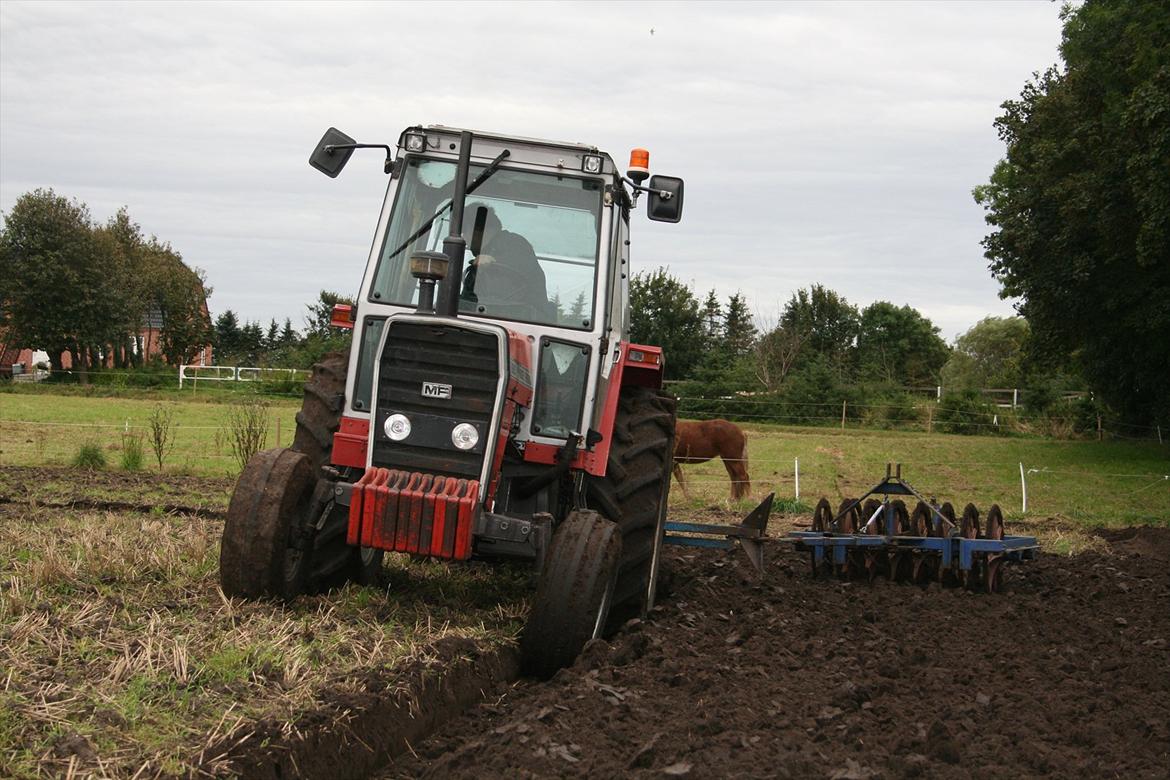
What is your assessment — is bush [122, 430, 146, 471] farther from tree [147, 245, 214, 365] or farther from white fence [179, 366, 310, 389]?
tree [147, 245, 214, 365]

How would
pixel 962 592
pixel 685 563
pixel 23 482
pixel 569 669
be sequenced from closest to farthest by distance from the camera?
1. pixel 569 669
2. pixel 962 592
3. pixel 685 563
4. pixel 23 482

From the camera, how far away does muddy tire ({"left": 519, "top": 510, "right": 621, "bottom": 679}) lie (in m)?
6.32

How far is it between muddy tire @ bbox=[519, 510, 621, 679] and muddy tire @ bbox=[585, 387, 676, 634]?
0.79 metres

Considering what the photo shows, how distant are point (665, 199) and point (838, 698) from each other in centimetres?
320

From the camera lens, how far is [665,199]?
7590 millimetres

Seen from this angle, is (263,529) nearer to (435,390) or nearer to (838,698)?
(435,390)

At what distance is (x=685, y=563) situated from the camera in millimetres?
10953

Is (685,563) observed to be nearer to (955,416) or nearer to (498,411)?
(498,411)

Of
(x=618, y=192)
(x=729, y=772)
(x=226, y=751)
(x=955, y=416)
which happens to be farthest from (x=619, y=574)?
(x=955, y=416)

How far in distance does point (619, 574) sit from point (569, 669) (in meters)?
1.26

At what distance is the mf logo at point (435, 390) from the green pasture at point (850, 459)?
11585mm

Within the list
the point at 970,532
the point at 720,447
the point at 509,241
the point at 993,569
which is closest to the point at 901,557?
the point at 970,532

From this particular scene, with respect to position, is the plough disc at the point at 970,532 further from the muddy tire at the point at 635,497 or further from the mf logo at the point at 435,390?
the mf logo at the point at 435,390

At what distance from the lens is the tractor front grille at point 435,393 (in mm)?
6594
